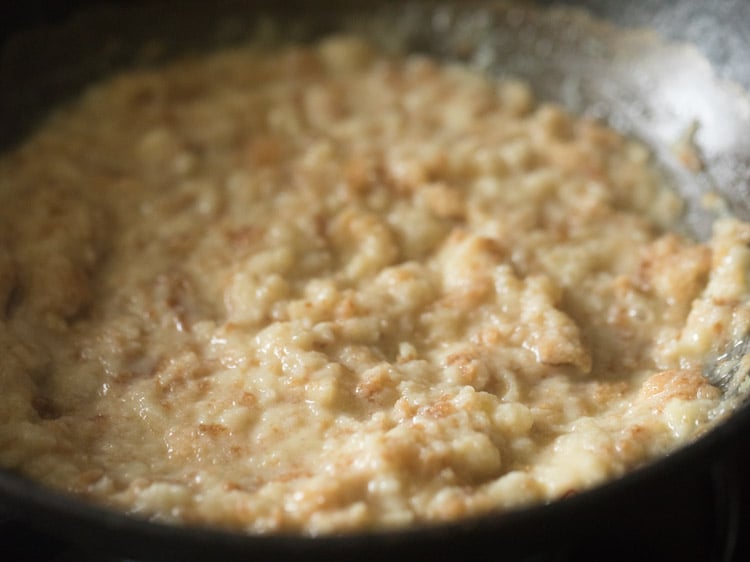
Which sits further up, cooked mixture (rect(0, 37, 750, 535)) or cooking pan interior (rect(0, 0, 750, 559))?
cooking pan interior (rect(0, 0, 750, 559))

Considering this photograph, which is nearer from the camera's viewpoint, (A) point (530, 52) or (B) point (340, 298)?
(B) point (340, 298)

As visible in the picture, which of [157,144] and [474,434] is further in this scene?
[157,144]

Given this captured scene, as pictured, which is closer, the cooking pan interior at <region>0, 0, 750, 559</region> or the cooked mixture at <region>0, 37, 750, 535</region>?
the cooked mixture at <region>0, 37, 750, 535</region>

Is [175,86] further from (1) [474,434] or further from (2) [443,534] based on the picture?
(2) [443,534]

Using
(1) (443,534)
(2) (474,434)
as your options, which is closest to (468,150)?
(2) (474,434)

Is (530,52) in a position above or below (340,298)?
above
